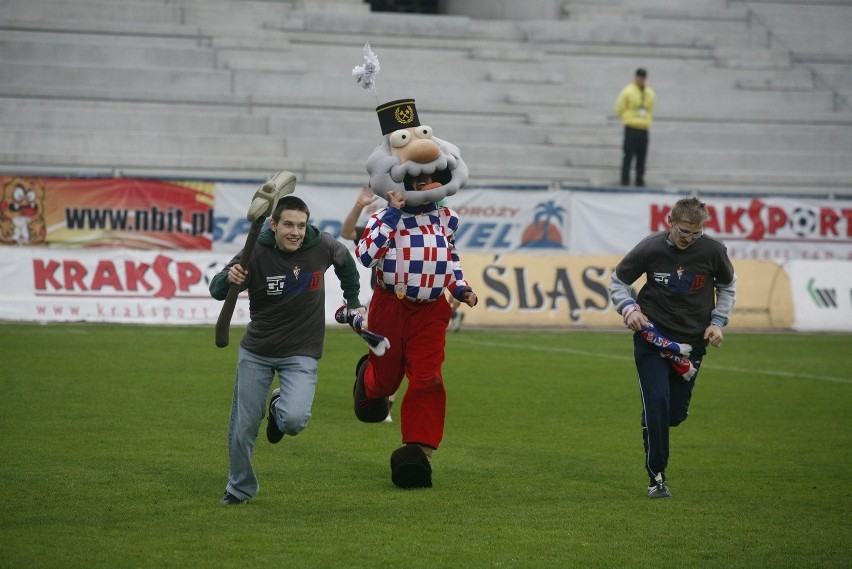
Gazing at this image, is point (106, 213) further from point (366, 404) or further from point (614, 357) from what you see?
point (366, 404)

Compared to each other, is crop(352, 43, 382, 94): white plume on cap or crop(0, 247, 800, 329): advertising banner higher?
crop(352, 43, 382, 94): white plume on cap

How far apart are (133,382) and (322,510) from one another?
622 centimetres

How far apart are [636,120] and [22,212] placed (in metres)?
11.7

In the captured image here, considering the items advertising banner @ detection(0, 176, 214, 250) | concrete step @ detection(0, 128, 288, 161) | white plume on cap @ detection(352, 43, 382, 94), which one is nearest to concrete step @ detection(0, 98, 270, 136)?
concrete step @ detection(0, 128, 288, 161)

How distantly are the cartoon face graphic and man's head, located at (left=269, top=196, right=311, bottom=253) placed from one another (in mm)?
13939

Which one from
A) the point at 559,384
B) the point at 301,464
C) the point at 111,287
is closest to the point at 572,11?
the point at 111,287

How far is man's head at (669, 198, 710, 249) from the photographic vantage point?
338 inches

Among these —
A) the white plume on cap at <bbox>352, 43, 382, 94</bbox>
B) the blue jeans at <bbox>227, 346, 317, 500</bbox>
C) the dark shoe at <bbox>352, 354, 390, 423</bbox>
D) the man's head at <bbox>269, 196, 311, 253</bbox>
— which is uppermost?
the white plume on cap at <bbox>352, 43, 382, 94</bbox>

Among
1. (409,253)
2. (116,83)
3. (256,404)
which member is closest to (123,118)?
(116,83)

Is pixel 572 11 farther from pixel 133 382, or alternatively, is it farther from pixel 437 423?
pixel 437 423

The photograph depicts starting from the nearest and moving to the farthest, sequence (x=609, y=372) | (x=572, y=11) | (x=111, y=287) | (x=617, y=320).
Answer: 1. (x=609, y=372)
2. (x=111, y=287)
3. (x=617, y=320)
4. (x=572, y=11)

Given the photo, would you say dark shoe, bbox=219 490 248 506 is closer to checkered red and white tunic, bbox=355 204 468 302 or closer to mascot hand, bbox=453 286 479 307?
checkered red and white tunic, bbox=355 204 468 302

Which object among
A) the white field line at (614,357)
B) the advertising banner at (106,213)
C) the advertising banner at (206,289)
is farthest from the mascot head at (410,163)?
the advertising banner at (106,213)

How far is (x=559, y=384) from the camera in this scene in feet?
49.0
